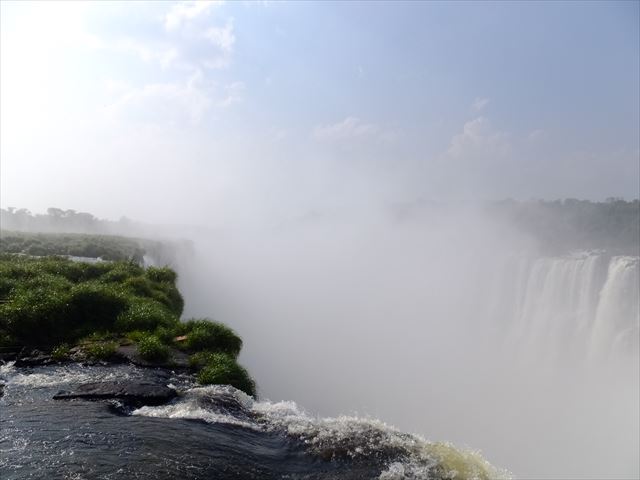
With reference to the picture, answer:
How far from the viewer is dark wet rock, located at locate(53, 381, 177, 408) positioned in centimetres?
1020

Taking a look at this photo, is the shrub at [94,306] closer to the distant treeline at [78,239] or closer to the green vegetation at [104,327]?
the green vegetation at [104,327]

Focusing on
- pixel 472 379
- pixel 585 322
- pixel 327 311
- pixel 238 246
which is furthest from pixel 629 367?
pixel 238 246

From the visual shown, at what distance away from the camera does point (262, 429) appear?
9234mm

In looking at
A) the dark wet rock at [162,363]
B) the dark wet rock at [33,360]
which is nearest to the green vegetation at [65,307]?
the dark wet rock at [33,360]

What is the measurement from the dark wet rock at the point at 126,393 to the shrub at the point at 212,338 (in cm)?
288

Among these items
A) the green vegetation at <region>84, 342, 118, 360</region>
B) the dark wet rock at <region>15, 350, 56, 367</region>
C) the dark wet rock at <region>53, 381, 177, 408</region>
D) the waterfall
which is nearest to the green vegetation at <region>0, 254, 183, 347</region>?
the dark wet rock at <region>15, 350, 56, 367</region>

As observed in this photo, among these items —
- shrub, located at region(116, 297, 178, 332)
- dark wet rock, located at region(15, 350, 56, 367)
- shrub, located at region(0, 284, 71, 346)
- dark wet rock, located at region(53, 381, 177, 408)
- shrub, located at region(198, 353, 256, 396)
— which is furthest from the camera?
shrub, located at region(116, 297, 178, 332)

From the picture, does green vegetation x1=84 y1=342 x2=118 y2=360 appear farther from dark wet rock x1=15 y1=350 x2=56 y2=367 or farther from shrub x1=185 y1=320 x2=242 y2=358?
shrub x1=185 y1=320 x2=242 y2=358

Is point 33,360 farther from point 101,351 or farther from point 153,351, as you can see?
point 153,351

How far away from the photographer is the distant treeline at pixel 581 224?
8112 centimetres

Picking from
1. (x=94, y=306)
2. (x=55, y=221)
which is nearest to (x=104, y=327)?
(x=94, y=306)

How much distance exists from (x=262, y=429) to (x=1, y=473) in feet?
14.6

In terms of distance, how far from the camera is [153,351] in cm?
1264

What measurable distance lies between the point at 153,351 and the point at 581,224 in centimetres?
10167
